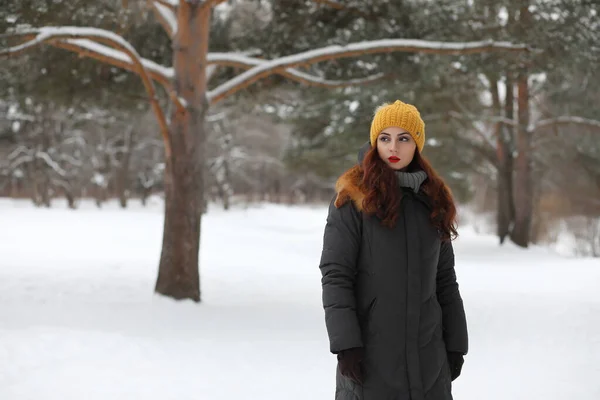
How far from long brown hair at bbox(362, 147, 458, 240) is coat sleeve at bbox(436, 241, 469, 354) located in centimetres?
14

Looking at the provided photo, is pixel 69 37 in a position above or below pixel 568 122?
below

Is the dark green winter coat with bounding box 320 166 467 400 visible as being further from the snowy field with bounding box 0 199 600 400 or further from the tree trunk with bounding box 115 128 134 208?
the tree trunk with bounding box 115 128 134 208

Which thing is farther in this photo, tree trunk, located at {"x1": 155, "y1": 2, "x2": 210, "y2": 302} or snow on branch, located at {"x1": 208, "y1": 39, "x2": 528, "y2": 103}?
tree trunk, located at {"x1": 155, "y1": 2, "x2": 210, "y2": 302}

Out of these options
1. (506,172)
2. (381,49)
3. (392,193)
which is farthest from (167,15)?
(506,172)

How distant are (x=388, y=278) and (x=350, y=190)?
426mm

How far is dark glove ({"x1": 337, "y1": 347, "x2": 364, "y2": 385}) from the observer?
98.2 inches

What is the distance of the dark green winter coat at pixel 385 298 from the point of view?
2.53 m

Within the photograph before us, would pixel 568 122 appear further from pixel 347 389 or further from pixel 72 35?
pixel 347 389

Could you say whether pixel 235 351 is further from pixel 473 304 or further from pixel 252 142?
pixel 252 142

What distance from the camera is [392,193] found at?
2594mm

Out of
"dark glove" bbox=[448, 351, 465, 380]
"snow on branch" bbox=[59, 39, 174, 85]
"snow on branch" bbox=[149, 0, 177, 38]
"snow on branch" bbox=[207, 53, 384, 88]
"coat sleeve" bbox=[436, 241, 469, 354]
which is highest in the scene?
"snow on branch" bbox=[149, 0, 177, 38]

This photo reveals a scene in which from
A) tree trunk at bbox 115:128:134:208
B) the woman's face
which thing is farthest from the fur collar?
tree trunk at bbox 115:128:134:208

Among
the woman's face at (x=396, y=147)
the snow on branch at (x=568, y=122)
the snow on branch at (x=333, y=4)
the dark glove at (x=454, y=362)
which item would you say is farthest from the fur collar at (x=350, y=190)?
the snow on branch at (x=568, y=122)

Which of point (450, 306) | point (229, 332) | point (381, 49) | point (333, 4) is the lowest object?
point (229, 332)
